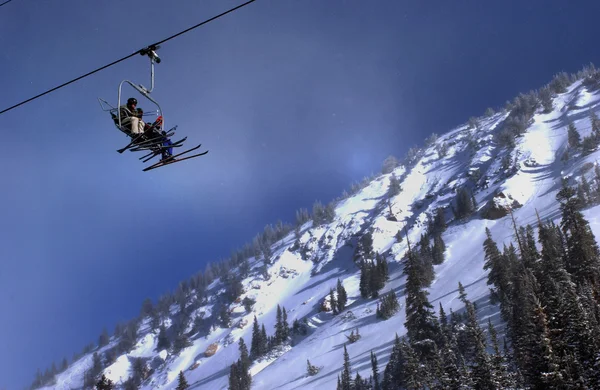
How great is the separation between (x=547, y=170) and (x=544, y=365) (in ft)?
403

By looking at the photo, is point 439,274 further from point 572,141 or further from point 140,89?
point 140,89

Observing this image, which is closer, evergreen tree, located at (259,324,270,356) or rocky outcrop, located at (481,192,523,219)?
evergreen tree, located at (259,324,270,356)

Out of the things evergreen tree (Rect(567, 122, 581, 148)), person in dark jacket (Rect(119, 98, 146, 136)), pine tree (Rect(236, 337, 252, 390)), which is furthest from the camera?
evergreen tree (Rect(567, 122, 581, 148))

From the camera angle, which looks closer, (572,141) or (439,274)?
(439,274)

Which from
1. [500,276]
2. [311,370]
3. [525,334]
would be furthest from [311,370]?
[525,334]

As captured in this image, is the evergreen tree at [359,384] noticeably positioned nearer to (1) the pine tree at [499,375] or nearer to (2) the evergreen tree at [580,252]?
(1) the pine tree at [499,375]

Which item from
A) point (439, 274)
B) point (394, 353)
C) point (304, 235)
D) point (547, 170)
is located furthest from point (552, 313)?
point (304, 235)

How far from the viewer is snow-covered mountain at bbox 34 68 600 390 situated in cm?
7550

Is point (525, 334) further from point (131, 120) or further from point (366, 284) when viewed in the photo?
point (366, 284)

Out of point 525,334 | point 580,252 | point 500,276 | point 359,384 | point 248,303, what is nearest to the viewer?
point 525,334

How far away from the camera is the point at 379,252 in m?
138

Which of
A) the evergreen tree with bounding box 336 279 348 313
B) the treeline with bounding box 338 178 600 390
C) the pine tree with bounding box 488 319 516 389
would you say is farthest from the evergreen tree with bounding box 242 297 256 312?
the pine tree with bounding box 488 319 516 389

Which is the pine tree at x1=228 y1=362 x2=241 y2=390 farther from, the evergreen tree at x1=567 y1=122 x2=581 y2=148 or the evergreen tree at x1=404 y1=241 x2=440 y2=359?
the evergreen tree at x1=567 y1=122 x2=581 y2=148

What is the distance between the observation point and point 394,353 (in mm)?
50594
